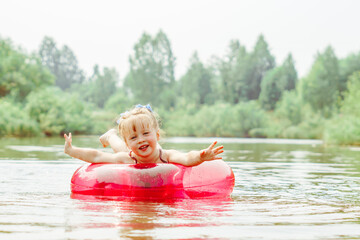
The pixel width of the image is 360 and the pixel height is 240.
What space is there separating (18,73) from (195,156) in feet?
102

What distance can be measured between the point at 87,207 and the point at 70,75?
241 feet

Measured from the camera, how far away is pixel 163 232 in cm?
323

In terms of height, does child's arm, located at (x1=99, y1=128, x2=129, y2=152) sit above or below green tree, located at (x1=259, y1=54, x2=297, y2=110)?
below

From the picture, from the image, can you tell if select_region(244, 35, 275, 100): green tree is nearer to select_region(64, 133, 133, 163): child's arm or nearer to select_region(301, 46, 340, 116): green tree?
select_region(301, 46, 340, 116): green tree

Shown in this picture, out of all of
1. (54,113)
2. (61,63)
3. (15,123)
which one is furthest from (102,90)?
(15,123)

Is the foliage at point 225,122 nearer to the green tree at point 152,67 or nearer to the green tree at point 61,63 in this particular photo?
the green tree at point 152,67

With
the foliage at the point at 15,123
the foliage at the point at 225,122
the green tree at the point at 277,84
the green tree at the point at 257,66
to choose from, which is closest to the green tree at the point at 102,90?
the green tree at the point at 257,66

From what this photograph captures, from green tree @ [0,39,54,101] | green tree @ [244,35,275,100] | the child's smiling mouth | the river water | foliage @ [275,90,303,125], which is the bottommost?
the river water

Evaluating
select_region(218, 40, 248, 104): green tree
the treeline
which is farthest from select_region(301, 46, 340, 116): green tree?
select_region(218, 40, 248, 104): green tree

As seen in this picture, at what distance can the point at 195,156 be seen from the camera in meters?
4.98

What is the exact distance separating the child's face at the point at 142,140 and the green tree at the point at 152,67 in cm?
4726

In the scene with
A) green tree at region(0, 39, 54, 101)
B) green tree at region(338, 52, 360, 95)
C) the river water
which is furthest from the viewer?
green tree at region(338, 52, 360, 95)

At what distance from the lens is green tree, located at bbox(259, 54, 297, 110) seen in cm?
5040

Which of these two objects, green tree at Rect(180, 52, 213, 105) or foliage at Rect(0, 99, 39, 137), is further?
green tree at Rect(180, 52, 213, 105)
